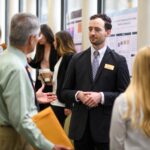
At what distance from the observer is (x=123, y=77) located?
3.11 metres

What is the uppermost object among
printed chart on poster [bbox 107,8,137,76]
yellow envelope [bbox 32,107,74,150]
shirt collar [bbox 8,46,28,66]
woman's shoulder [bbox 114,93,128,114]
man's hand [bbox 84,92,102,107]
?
printed chart on poster [bbox 107,8,137,76]

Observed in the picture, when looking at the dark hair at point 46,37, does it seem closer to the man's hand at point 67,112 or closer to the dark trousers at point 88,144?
the man's hand at point 67,112

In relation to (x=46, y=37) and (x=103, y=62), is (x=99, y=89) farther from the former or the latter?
(x=46, y=37)

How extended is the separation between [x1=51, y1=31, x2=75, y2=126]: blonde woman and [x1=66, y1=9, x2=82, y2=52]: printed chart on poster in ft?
3.80

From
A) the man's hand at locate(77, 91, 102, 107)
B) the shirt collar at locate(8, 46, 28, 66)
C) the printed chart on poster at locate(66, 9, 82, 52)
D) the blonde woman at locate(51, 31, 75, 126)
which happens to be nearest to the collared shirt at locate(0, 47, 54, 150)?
the shirt collar at locate(8, 46, 28, 66)

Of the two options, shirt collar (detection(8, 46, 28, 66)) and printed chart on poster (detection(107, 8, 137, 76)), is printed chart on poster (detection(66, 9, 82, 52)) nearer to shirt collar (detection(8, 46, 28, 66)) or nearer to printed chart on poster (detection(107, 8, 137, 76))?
printed chart on poster (detection(107, 8, 137, 76))

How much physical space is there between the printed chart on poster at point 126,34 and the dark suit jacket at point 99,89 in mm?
1347

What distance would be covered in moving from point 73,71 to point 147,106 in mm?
1358

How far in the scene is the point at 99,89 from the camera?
10.2 feet

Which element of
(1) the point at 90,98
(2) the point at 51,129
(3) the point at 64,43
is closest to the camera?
(2) the point at 51,129

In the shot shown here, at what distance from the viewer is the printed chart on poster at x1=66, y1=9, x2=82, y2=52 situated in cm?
594

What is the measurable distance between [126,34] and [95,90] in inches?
69.1

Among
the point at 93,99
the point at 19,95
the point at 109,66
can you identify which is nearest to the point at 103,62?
the point at 109,66

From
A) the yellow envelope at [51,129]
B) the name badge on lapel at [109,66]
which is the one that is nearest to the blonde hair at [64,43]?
the name badge on lapel at [109,66]
